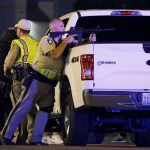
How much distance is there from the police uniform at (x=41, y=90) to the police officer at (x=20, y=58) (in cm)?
28

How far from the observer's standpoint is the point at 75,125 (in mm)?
9891

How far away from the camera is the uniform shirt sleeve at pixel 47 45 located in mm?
10219

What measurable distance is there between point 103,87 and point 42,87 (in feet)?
4.29

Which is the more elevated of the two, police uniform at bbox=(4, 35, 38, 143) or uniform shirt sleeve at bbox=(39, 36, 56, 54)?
uniform shirt sleeve at bbox=(39, 36, 56, 54)

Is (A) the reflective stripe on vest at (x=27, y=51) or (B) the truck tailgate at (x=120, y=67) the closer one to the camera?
(B) the truck tailgate at (x=120, y=67)

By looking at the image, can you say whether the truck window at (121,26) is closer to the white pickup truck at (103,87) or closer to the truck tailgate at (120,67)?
the white pickup truck at (103,87)

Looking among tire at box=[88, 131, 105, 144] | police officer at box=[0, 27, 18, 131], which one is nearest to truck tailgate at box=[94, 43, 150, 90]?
tire at box=[88, 131, 105, 144]

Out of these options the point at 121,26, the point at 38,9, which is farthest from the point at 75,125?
the point at 38,9

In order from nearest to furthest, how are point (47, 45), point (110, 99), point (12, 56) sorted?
point (110, 99), point (47, 45), point (12, 56)

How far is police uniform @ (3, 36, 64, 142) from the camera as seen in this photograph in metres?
10.3

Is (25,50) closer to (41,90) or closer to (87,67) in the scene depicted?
(41,90)

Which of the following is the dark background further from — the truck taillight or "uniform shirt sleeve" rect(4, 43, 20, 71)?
the truck taillight

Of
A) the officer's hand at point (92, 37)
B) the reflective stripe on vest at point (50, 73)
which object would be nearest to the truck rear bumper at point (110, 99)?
the officer's hand at point (92, 37)

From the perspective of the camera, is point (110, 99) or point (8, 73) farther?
point (8, 73)
